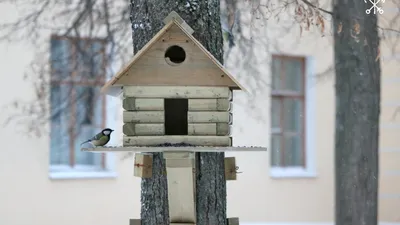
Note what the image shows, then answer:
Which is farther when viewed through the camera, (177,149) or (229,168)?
(229,168)

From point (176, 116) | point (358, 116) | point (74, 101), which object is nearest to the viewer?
point (176, 116)

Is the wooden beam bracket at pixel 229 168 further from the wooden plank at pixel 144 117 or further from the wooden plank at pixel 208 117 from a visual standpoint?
the wooden plank at pixel 144 117

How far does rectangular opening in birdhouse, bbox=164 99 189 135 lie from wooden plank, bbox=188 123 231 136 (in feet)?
0.27

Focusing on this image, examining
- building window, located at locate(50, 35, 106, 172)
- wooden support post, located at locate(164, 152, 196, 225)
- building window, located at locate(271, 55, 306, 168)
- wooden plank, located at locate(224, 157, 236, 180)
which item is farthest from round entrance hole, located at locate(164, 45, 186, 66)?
building window, located at locate(271, 55, 306, 168)

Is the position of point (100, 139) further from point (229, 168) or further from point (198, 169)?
point (229, 168)

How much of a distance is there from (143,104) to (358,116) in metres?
3.58

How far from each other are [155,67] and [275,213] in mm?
7497

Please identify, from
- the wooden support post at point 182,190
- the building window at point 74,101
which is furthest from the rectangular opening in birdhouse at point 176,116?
the building window at point 74,101

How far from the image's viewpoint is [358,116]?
6.37 m

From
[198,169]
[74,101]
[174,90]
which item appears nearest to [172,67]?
[174,90]

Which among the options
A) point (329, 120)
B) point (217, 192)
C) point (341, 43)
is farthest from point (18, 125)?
point (217, 192)

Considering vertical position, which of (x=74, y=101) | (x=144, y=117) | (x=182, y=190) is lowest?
(x=182, y=190)

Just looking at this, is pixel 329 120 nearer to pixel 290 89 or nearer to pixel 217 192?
pixel 290 89

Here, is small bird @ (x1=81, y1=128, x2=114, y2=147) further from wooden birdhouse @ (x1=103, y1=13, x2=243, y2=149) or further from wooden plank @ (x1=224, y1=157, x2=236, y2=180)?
wooden plank @ (x1=224, y1=157, x2=236, y2=180)
